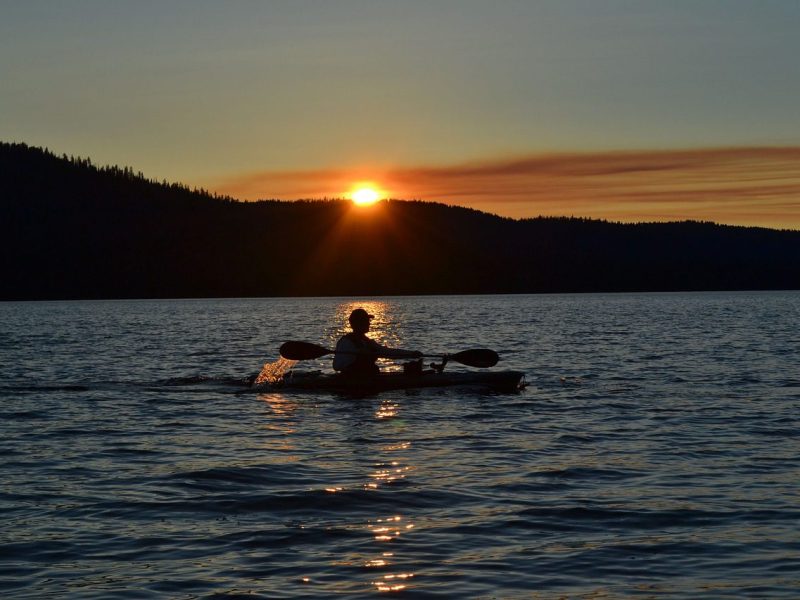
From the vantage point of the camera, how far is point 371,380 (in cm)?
2434

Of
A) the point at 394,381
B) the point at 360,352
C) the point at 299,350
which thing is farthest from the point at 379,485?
the point at 299,350

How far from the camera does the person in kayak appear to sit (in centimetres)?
2328

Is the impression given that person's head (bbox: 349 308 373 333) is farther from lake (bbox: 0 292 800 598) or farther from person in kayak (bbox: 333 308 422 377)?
lake (bbox: 0 292 800 598)

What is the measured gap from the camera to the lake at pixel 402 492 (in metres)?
9.77

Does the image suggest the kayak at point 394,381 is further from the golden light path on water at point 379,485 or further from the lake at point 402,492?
the golden light path on water at point 379,485

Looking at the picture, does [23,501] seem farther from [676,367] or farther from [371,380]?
[676,367]

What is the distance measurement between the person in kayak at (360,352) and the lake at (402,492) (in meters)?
0.72

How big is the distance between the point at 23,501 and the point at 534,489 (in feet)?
20.7

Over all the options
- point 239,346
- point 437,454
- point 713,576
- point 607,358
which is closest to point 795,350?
point 607,358

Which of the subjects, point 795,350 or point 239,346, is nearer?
point 795,350

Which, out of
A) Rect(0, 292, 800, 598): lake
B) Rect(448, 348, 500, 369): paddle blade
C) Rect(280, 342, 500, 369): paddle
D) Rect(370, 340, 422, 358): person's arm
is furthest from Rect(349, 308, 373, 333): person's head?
Rect(448, 348, 500, 369): paddle blade

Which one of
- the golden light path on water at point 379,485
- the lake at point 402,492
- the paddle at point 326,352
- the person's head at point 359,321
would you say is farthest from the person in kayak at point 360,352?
the paddle at point 326,352

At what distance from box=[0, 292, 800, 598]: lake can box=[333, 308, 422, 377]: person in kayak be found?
0.72 m

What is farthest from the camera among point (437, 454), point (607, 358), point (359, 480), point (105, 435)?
point (607, 358)
